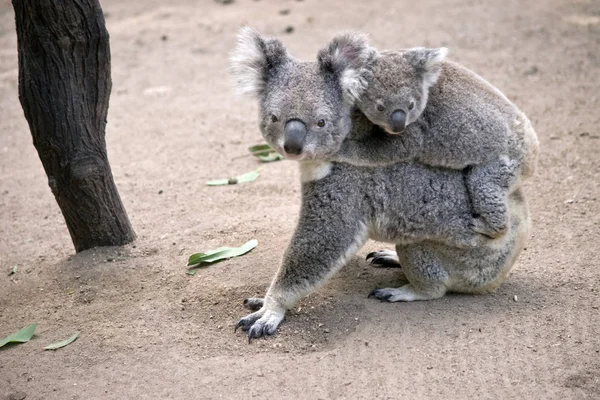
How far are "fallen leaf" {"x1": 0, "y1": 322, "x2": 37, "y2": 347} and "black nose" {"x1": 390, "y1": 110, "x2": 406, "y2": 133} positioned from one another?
2.31m

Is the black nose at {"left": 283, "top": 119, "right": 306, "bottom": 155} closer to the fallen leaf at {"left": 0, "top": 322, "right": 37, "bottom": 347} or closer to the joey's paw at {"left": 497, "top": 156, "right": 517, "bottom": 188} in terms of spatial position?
the joey's paw at {"left": 497, "top": 156, "right": 517, "bottom": 188}

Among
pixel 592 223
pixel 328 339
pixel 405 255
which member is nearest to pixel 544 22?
pixel 592 223

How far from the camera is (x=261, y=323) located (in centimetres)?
372

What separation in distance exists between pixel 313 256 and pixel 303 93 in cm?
89

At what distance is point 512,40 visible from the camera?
8.66 m

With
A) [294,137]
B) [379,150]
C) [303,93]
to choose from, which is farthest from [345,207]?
[303,93]

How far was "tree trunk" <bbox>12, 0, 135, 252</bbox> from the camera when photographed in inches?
160

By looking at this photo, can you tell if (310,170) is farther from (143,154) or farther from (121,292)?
(143,154)

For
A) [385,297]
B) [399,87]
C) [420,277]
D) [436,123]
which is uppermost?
[399,87]

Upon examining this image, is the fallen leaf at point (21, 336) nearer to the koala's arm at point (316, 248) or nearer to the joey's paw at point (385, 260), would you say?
the koala's arm at point (316, 248)

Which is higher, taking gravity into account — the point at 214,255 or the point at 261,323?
the point at 214,255

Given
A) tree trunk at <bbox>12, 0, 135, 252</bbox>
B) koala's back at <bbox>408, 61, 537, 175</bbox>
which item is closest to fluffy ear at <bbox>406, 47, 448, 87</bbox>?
koala's back at <bbox>408, 61, 537, 175</bbox>

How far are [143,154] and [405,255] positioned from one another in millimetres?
3429

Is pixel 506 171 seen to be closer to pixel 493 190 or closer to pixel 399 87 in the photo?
pixel 493 190
